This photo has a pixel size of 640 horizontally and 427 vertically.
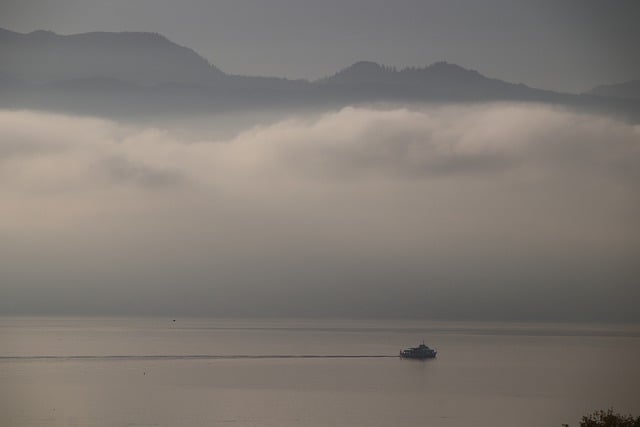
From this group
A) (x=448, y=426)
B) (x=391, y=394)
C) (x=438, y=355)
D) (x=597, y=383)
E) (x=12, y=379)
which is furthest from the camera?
(x=438, y=355)

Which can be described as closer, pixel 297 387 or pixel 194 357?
pixel 297 387

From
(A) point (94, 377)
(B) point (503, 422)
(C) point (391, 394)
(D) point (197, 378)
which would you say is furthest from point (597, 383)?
(A) point (94, 377)

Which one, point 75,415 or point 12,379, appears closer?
point 75,415

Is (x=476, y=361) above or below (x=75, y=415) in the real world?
above

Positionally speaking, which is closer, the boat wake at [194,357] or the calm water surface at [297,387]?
the calm water surface at [297,387]

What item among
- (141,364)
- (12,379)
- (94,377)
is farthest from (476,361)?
(12,379)

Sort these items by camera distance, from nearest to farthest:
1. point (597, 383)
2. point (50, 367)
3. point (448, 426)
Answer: point (448, 426) < point (597, 383) < point (50, 367)

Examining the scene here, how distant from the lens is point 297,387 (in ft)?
233

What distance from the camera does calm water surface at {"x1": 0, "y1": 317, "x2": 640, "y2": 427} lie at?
55438 mm

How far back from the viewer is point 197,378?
7744 cm

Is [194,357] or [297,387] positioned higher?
[194,357]

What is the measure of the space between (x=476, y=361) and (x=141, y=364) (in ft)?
119

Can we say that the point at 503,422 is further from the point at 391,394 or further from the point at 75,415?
the point at 75,415

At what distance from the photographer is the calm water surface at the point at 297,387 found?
5544cm
